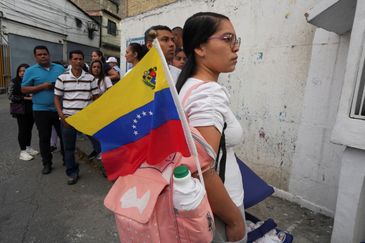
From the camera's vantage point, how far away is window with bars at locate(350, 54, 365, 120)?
211 centimetres

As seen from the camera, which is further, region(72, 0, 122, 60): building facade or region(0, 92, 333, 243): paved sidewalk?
region(72, 0, 122, 60): building facade

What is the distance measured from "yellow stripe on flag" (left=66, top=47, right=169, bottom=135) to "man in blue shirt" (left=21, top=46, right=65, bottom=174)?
10.9 ft

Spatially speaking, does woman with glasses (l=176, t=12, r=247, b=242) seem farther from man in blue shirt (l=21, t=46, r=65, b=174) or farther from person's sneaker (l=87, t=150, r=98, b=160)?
person's sneaker (l=87, t=150, r=98, b=160)

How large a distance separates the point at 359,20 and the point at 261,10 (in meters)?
1.73

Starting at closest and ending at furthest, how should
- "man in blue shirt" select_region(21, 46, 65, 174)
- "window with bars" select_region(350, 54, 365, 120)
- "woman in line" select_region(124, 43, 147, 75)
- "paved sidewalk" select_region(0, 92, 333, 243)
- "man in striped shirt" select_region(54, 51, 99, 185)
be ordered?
"window with bars" select_region(350, 54, 365, 120) < "paved sidewalk" select_region(0, 92, 333, 243) < "woman in line" select_region(124, 43, 147, 75) < "man in striped shirt" select_region(54, 51, 99, 185) < "man in blue shirt" select_region(21, 46, 65, 174)

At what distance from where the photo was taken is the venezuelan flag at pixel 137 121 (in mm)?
1063

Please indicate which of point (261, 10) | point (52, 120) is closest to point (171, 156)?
point (261, 10)

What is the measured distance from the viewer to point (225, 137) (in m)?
1.22

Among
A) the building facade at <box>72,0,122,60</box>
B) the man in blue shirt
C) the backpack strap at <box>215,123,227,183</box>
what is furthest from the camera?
the building facade at <box>72,0,122,60</box>

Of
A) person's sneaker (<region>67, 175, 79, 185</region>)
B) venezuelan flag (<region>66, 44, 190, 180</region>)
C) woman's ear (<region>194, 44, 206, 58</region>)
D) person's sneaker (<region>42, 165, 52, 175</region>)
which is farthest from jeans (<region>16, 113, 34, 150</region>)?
woman's ear (<region>194, 44, 206, 58</region>)

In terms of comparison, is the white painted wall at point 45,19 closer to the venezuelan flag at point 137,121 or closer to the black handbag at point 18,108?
the black handbag at point 18,108

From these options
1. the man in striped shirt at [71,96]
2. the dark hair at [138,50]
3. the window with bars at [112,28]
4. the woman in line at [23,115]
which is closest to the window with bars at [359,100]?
the dark hair at [138,50]

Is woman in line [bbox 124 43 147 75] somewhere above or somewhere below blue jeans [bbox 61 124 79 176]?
above

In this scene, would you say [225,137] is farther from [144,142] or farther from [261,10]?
[261,10]
